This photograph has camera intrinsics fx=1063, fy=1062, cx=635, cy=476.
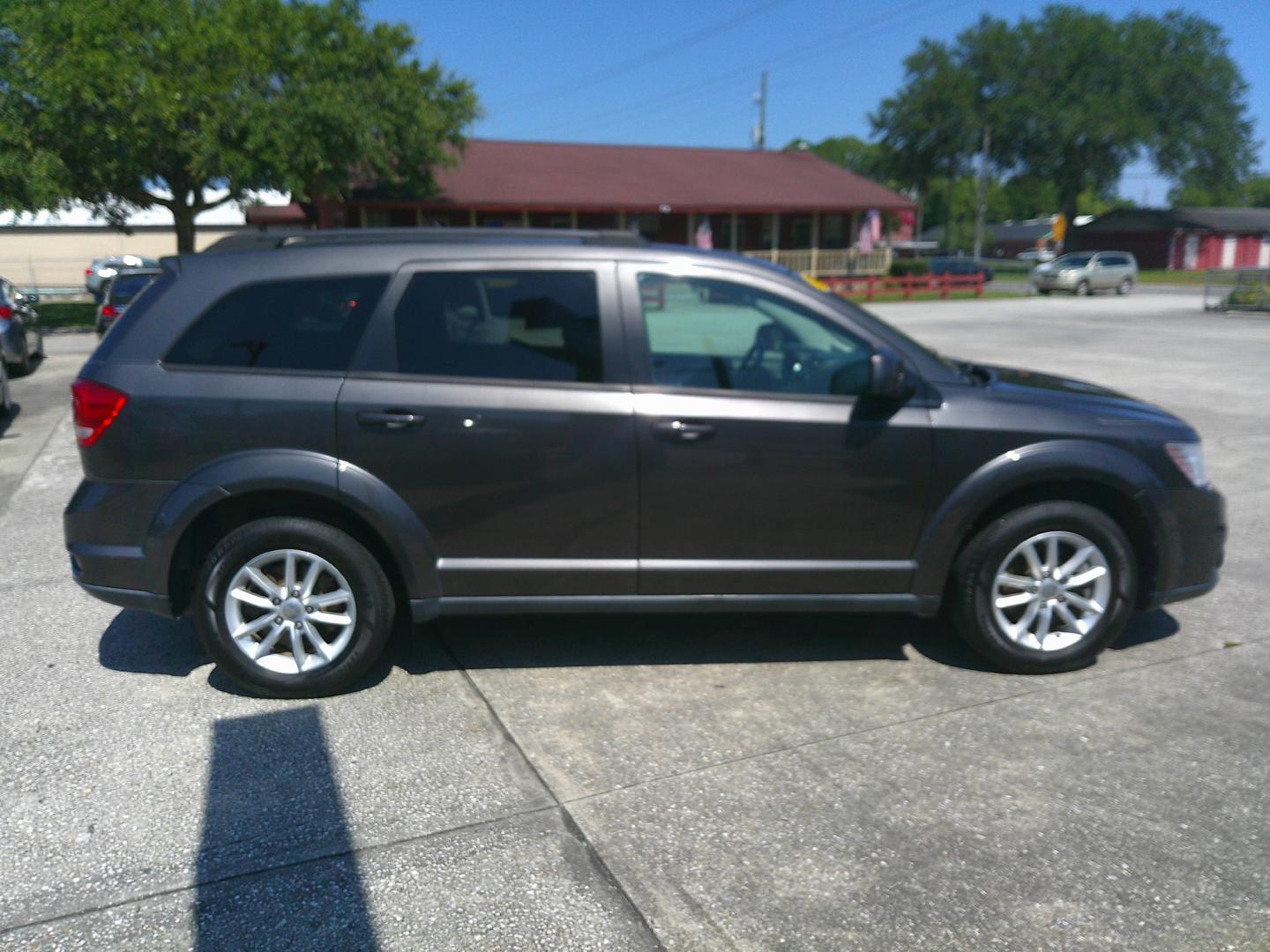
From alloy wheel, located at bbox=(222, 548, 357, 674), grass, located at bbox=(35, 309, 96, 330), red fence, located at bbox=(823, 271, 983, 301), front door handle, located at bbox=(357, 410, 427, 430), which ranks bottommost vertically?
alloy wheel, located at bbox=(222, 548, 357, 674)

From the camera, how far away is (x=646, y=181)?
4088cm

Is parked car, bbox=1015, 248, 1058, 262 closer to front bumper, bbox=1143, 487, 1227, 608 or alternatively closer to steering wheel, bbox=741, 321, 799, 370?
front bumper, bbox=1143, 487, 1227, 608

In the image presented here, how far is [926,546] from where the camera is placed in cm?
450

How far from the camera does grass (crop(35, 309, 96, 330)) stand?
87.8ft

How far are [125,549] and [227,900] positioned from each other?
5.79ft

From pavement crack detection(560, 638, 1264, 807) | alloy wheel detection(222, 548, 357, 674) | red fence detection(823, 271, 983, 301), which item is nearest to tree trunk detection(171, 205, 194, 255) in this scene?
red fence detection(823, 271, 983, 301)

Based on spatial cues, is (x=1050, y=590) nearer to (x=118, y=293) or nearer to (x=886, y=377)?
(x=886, y=377)

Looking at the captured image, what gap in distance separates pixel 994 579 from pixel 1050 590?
26 cm

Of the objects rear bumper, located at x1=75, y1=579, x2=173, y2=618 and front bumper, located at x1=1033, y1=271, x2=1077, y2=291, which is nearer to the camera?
rear bumper, located at x1=75, y1=579, x2=173, y2=618

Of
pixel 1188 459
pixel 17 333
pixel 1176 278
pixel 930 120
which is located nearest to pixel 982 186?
pixel 930 120

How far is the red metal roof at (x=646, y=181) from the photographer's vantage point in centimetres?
3731

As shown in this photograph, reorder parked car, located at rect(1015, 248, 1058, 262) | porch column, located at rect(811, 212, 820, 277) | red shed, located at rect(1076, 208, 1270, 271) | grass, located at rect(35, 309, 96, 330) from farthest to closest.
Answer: parked car, located at rect(1015, 248, 1058, 262) → red shed, located at rect(1076, 208, 1270, 271) → porch column, located at rect(811, 212, 820, 277) → grass, located at rect(35, 309, 96, 330)

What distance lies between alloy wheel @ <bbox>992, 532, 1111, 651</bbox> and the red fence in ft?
111

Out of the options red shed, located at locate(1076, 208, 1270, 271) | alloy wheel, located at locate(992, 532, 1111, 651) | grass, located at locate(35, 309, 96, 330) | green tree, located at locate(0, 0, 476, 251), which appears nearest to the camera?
alloy wheel, located at locate(992, 532, 1111, 651)
